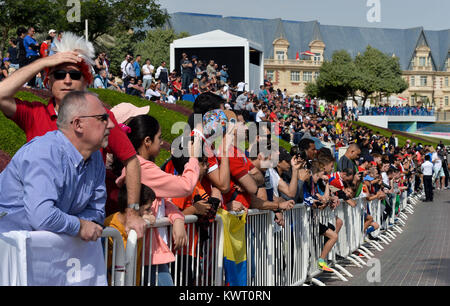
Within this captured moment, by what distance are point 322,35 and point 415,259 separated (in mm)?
116996

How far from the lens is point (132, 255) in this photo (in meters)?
4.10

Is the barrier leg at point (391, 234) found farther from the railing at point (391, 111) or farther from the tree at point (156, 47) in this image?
the railing at point (391, 111)

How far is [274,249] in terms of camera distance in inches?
287

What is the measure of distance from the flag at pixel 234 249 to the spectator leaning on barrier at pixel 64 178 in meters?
2.11

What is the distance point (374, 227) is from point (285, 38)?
11130cm

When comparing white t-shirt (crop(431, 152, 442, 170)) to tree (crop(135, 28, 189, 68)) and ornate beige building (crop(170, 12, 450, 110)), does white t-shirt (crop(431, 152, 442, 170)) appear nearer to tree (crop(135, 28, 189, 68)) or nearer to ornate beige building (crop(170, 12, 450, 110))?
tree (crop(135, 28, 189, 68))

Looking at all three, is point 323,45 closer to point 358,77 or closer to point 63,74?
point 358,77

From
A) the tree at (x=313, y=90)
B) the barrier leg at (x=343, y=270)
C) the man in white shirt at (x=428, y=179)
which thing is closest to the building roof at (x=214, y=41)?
the man in white shirt at (x=428, y=179)

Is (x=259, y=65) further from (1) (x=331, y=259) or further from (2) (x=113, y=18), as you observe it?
(1) (x=331, y=259)

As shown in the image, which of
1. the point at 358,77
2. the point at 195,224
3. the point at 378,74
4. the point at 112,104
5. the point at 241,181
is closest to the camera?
the point at 195,224

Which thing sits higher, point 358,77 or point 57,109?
point 358,77

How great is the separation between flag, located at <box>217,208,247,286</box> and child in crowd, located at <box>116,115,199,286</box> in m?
0.91

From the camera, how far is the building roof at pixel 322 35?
11675 centimetres

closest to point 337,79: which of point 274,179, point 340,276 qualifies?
point 340,276
